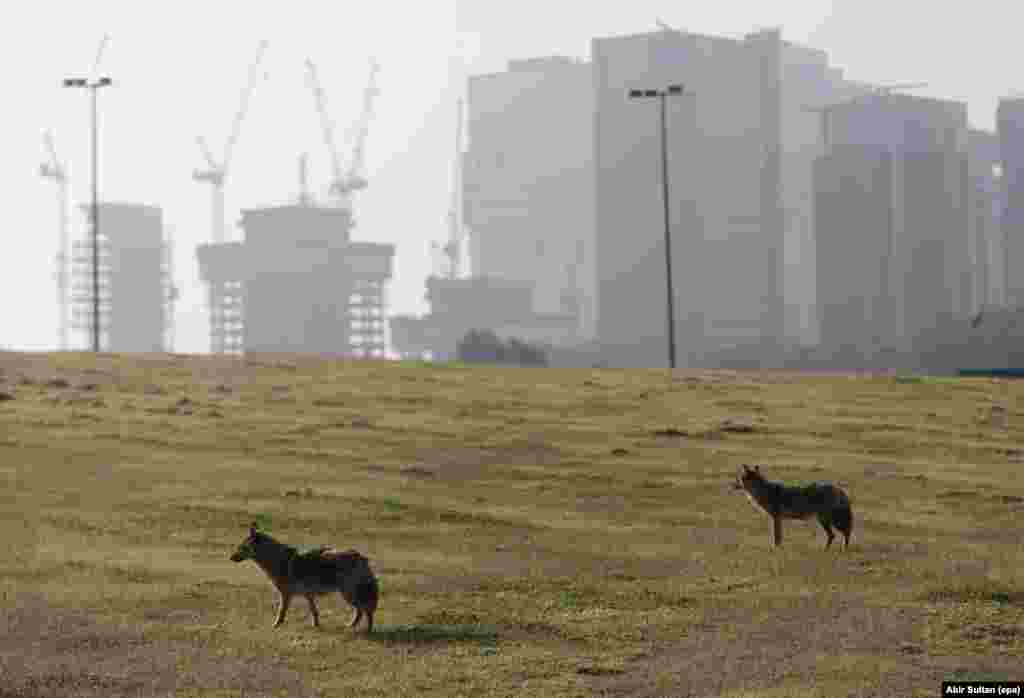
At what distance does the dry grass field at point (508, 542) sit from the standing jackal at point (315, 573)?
40 cm

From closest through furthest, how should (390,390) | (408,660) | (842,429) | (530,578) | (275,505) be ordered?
(408,660) < (530,578) < (275,505) < (842,429) < (390,390)

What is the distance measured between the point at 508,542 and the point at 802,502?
14.7ft

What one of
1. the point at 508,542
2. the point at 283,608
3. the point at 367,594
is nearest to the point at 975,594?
the point at 508,542

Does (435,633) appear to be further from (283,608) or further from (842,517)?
(842,517)

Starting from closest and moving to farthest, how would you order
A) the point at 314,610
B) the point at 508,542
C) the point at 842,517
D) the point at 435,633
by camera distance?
the point at 435,633 < the point at 314,610 < the point at 842,517 < the point at 508,542

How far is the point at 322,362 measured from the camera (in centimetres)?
6059

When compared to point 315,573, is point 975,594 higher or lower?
lower

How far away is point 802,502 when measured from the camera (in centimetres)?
2364

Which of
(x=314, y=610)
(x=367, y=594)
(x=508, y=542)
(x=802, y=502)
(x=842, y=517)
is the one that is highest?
(x=802, y=502)

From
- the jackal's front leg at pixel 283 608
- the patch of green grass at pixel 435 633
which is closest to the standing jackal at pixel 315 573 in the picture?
the jackal's front leg at pixel 283 608

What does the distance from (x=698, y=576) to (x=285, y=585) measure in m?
6.30

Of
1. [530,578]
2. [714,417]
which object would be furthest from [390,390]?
[530,578]

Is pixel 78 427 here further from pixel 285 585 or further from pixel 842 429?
pixel 285 585

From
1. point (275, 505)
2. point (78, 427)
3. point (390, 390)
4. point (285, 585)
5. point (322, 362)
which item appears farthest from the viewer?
point (322, 362)
